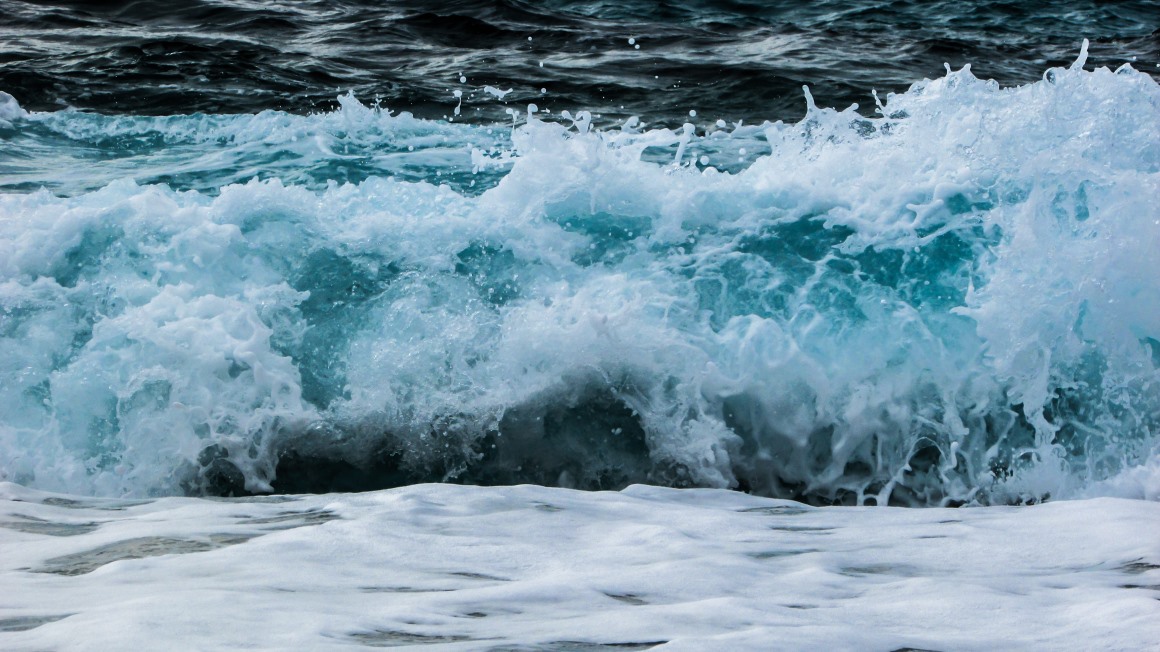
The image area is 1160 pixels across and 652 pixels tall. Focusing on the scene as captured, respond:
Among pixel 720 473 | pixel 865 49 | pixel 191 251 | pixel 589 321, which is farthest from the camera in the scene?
pixel 865 49

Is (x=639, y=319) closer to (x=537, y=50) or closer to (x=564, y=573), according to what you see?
(x=564, y=573)

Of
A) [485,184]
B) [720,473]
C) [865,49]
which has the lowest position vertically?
[720,473]

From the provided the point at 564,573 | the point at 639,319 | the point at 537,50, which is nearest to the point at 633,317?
the point at 639,319

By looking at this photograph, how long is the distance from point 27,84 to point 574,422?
20.5 feet

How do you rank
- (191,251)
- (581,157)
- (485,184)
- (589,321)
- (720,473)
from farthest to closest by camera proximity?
1. (485,184)
2. (581,157)
3. (191,251)
4. (589,321)
5. (720,473)

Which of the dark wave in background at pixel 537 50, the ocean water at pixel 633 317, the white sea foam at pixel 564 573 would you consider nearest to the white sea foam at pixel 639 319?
the ocean water at pixel 633 317

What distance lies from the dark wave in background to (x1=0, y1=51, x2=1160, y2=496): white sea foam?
293cm

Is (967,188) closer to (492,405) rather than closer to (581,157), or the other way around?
(581,157)

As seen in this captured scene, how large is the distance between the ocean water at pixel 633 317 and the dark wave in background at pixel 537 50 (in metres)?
2.25

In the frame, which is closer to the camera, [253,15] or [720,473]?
[720,473]

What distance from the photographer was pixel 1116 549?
2.83 meters

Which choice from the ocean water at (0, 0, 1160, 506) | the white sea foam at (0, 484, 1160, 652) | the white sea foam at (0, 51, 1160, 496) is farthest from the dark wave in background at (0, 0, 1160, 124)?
the white sea foam at (0, 484, 1160, 652)

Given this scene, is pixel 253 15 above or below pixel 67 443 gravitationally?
above

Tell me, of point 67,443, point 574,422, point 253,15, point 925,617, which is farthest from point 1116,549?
point 253,15
